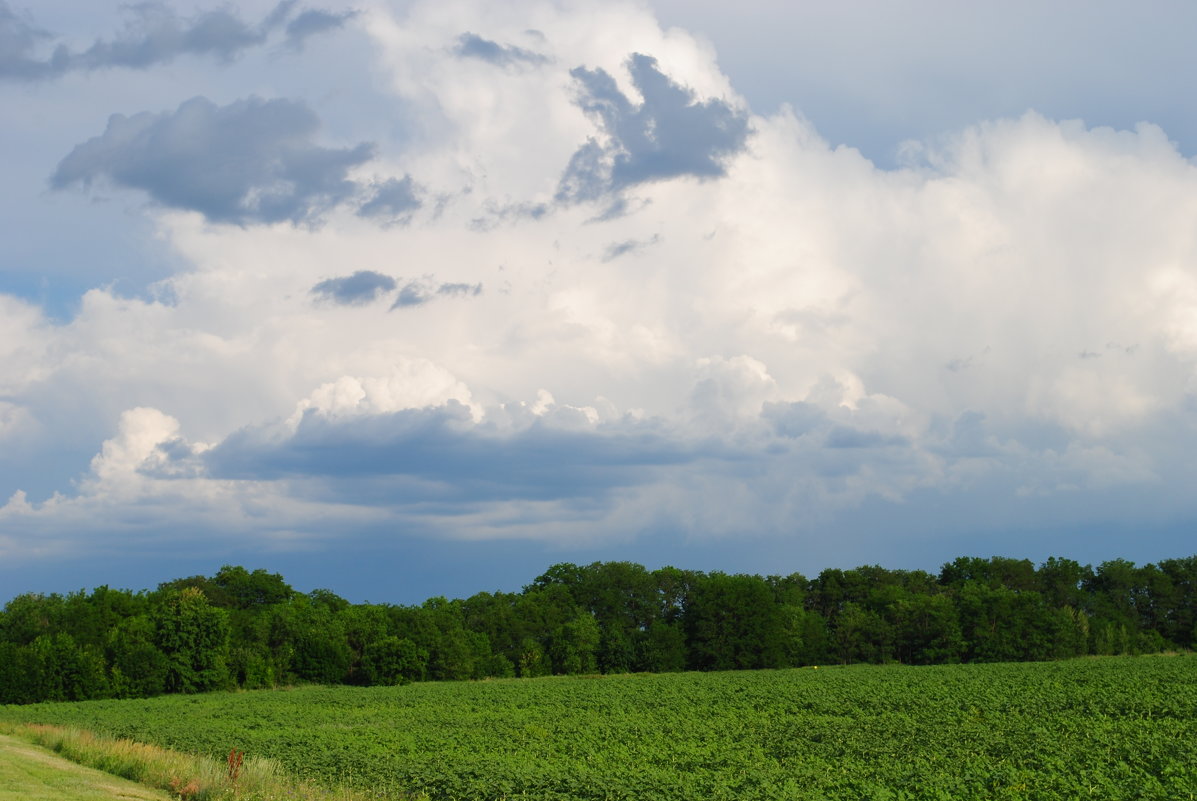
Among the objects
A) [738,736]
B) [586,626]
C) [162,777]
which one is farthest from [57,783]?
[586,626]

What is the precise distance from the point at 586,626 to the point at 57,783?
260ft

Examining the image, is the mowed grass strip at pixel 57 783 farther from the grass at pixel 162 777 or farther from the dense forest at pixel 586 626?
the dense forest at pixel 586 626

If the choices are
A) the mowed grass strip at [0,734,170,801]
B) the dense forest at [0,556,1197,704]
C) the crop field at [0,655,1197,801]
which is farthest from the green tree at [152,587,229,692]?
the mowed grass strip at [0,734,170,801]

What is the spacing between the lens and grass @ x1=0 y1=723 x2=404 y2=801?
27.3 m

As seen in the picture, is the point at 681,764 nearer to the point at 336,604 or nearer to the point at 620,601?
the point at 620,601

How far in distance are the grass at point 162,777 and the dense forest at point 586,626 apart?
4501 centimetres

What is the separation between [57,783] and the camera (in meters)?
30.1

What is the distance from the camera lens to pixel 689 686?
6981 cm

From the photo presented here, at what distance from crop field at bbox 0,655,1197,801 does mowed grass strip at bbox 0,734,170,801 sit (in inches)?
226

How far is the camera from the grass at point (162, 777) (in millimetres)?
27312

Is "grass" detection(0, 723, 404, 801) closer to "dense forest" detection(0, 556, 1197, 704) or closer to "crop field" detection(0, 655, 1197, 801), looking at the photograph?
"crop field" detection(0, 655, 1197, 801)

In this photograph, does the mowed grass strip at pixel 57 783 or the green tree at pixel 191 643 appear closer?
the mowed grass strip at pixel 57 783

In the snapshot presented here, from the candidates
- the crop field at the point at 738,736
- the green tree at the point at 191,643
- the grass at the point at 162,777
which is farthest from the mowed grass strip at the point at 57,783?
the green tree at the point at 191,643

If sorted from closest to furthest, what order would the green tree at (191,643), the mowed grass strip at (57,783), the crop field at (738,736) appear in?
the mowed grass strip at (57,783), the crop field at (738,736), the green tree at (191,643)
